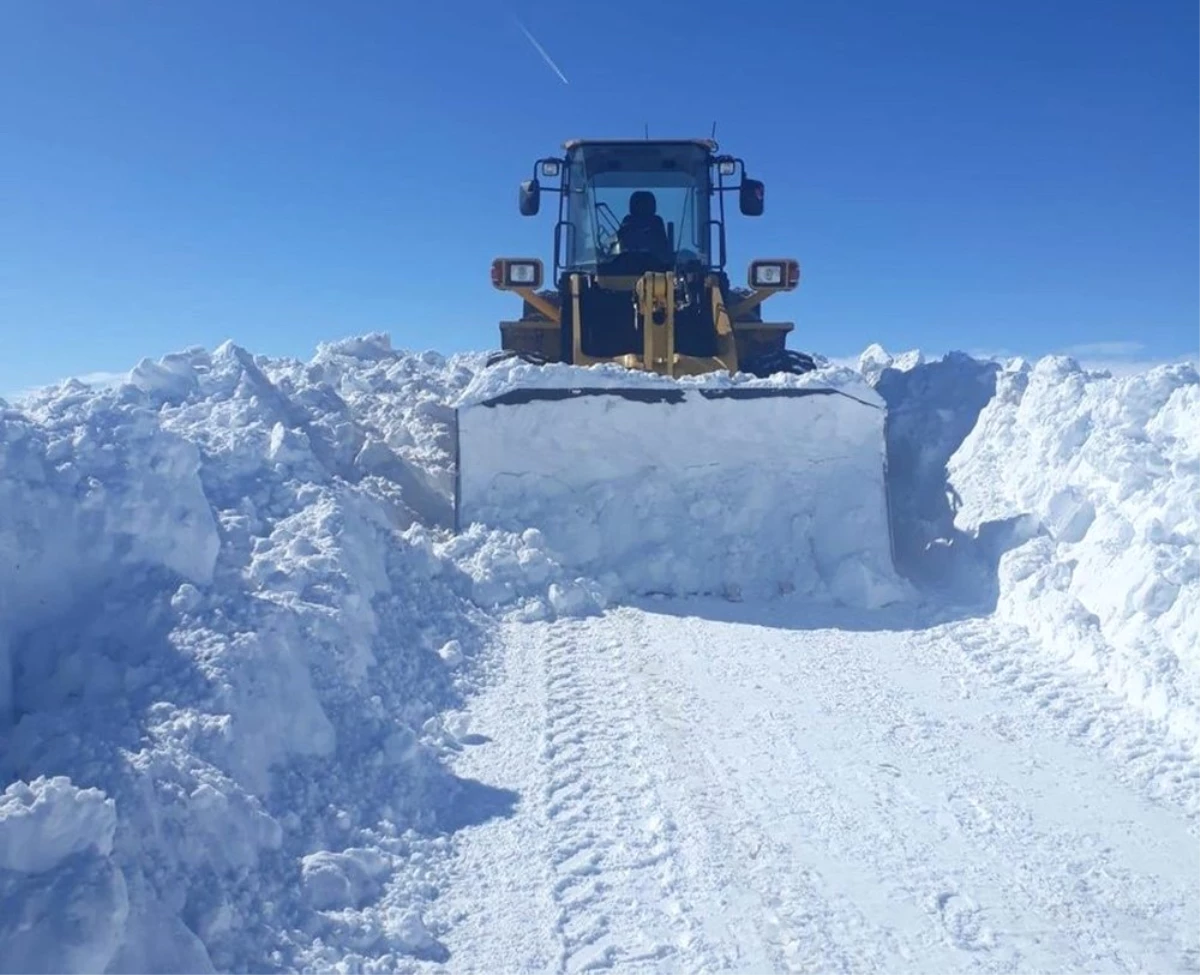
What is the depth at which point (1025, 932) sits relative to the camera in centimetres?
350

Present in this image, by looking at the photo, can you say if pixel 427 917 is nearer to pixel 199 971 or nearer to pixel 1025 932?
pixel 199 971

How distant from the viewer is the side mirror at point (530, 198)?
1018 cm

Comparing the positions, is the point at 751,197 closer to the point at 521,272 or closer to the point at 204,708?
the point at 521,272

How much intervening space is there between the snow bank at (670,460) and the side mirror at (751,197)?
10.2 feet

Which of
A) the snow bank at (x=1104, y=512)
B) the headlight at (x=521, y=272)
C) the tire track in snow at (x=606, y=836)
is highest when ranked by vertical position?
the headlight at (x=521, y=272)

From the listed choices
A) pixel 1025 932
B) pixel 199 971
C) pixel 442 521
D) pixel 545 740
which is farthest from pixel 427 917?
pixel 442 521

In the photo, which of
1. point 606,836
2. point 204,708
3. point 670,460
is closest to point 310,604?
point 204,708

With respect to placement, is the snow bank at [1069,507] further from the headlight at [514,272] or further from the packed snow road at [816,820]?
the headlight at [514,272]

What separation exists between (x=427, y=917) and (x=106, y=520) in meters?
2.16

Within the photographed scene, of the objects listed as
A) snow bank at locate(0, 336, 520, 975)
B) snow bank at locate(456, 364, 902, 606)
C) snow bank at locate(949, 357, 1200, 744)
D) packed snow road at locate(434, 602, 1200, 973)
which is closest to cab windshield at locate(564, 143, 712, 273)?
snow bank at locate(456, 364, 902, 606)

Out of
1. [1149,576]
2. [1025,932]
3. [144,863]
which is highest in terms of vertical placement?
[1149,576]

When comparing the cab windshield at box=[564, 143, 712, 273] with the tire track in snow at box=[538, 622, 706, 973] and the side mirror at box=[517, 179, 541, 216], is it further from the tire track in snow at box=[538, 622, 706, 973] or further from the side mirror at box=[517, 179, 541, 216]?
the tire track in snow at box=[538, 622, 706, 973]

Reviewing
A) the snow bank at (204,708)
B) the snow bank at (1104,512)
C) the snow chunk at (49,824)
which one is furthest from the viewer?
the snow bank at (1104,512)

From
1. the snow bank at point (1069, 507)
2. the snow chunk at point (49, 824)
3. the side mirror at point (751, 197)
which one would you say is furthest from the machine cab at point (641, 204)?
the snow chunk at point (49, 824)
